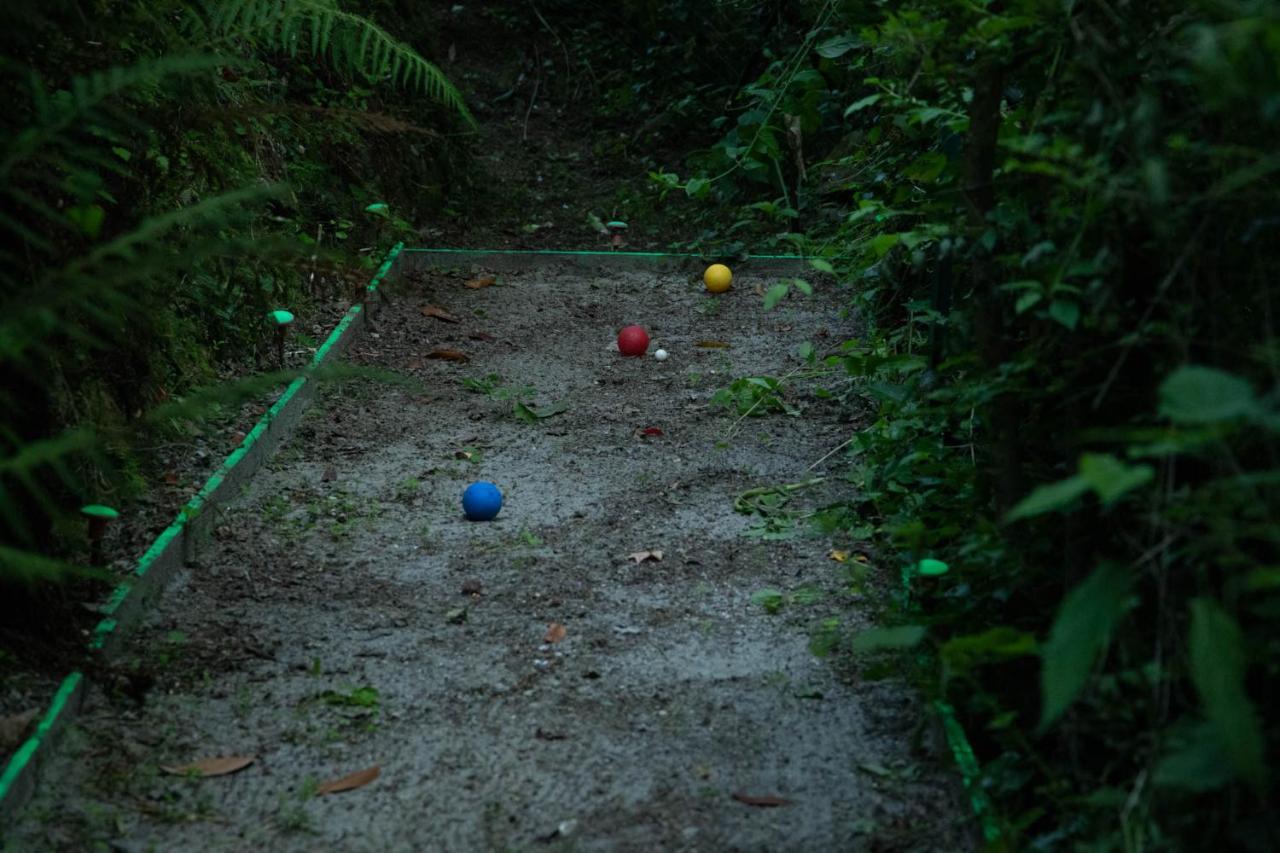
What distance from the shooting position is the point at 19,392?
2.37 meters

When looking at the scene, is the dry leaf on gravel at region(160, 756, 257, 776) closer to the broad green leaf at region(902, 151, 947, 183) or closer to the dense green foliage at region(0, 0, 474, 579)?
the dense green foliage at region(0, 0, 474, 579)

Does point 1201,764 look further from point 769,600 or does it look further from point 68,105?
point 68,105

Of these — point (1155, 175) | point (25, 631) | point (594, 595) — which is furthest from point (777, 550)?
point (1155, 175)

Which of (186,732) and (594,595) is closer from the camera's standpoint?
(186,732)

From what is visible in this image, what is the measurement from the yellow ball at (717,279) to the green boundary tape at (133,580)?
6.02 feet

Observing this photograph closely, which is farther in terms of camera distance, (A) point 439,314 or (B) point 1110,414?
(A) point 439,314

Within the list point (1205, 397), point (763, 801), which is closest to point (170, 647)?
point (763, 801)

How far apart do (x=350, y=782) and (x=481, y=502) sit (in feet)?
4.06

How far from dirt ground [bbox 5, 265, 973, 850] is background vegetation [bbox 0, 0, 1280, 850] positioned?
208 mm

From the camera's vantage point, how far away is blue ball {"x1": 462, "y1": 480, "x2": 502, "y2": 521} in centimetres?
345

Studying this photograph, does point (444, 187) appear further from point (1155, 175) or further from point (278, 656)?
point (1155, 175)

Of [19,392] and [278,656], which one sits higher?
[19,392]

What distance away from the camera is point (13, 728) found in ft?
7.43

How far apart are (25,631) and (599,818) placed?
1.24m
